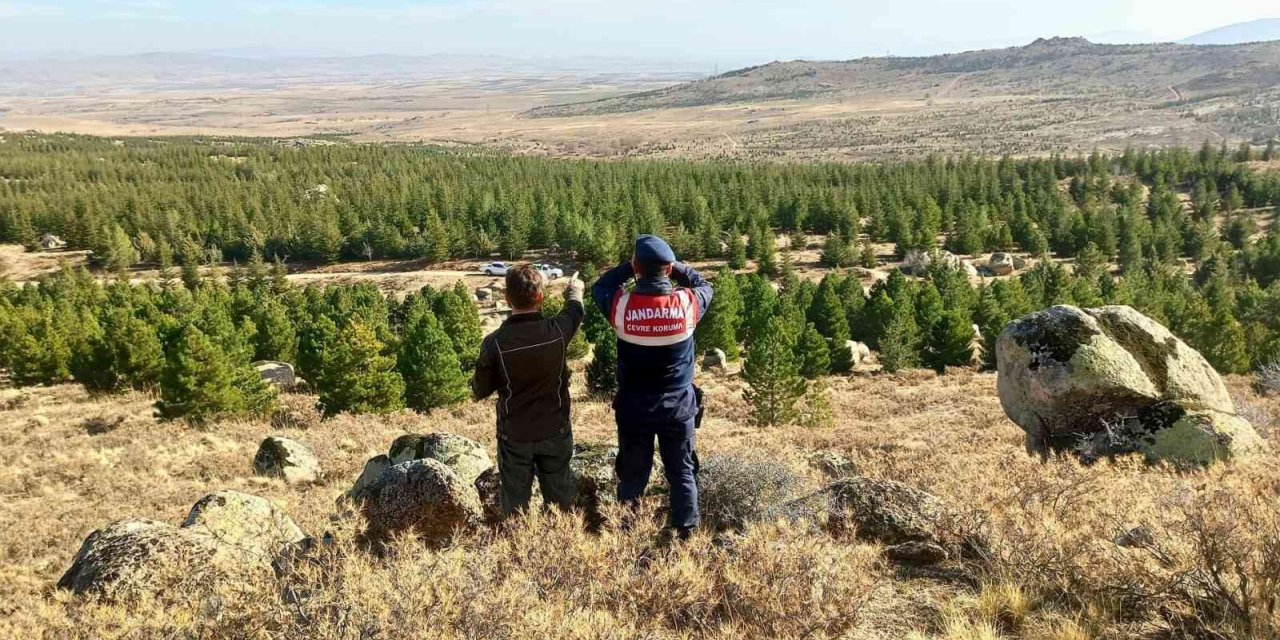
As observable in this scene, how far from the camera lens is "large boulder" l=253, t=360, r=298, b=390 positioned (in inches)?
1287

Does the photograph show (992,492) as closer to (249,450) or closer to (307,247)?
(249,450)

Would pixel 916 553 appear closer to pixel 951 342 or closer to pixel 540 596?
pixel 540 596

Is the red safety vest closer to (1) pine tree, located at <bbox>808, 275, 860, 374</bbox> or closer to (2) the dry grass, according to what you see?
(2) the dry grass

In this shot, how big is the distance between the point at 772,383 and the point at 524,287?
2196 centimetres

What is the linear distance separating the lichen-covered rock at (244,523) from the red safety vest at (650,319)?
350 cm

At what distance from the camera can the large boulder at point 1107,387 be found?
11.1 metres

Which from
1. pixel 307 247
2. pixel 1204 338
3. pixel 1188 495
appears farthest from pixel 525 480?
pixel 307 247

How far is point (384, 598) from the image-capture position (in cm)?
458

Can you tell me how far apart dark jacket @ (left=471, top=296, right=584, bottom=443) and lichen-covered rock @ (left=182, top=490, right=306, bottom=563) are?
87.7 inches

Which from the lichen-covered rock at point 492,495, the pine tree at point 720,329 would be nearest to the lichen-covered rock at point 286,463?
the lichen-covered rock at point 492,495

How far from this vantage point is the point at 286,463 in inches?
608

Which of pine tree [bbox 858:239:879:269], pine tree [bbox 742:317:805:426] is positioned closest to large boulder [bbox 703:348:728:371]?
pine tree [bbox 742:317:805:426]

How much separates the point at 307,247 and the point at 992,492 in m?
76.5

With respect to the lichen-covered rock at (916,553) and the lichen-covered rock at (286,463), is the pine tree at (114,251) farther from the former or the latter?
the lichen-covered rock at (916,553)
